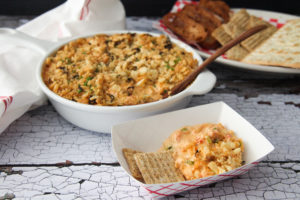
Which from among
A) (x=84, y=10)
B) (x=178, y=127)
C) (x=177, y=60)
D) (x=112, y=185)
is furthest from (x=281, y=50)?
(x=112, y=185)

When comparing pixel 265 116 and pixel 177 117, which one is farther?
pixel 265 116

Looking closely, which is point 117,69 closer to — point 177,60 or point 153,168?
point 177,60

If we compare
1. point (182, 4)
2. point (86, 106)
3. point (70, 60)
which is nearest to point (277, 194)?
Result: point (86, 106)

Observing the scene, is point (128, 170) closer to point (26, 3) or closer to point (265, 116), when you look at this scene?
point (265, 116)

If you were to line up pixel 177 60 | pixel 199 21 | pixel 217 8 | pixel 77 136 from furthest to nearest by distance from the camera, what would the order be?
pixel 217 8, pixel 199 21, pixel 177 60, pixel 77 136

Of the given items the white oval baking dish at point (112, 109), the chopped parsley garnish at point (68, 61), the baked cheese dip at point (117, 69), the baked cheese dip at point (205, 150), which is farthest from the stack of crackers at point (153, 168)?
the chopped parsley garnish at point (68, 61)

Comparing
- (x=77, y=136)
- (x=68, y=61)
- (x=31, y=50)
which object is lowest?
(x=77, y=136)

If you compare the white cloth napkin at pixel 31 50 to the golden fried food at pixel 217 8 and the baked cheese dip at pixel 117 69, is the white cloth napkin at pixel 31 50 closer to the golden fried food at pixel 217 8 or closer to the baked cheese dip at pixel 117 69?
the baked cheese dip at pixel 117 69
